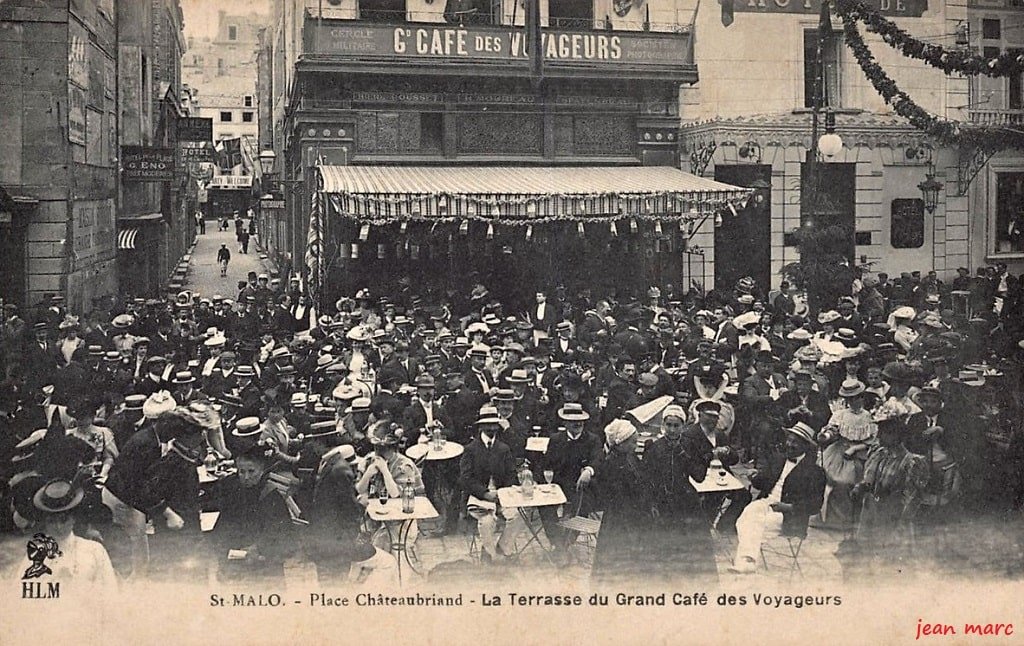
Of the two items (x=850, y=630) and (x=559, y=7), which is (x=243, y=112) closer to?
(x=559, y=7)

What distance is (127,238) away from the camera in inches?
534

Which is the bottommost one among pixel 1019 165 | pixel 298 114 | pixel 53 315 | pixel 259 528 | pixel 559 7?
pixel 259 528

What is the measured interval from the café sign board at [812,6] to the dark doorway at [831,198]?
111 inches

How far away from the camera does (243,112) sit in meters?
20.0

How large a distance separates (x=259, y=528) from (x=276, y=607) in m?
0.64

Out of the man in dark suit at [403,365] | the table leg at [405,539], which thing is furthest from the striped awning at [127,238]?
the table leg at [405,539]

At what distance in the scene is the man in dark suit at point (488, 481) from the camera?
27.1 ft

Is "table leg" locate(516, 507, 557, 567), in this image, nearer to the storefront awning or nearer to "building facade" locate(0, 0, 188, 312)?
"building facade" locate(0, 0, 188, 312)

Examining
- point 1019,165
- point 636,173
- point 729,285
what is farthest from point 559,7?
point 1019,165

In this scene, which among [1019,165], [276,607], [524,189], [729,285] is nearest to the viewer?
[276,607]

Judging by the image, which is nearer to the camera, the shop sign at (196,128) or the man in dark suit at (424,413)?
the man in dark suit at (424,413)

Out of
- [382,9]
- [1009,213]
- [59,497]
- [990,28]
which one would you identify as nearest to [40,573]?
[59,497]

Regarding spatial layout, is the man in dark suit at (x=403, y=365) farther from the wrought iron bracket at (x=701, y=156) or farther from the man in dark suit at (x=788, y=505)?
the wrought iron bracket at (x=701, y=156)

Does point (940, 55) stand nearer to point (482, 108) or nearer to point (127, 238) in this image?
point (482, 108)
